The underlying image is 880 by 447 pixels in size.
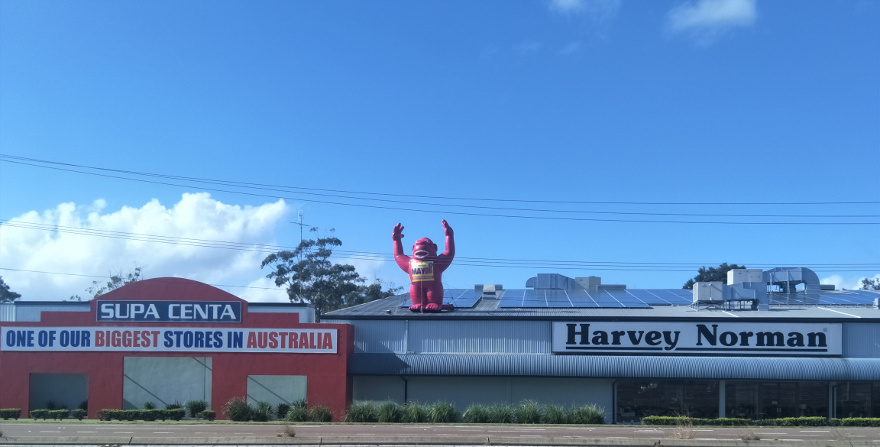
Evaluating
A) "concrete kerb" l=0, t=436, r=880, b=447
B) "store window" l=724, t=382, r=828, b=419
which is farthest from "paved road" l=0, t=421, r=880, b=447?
"store window" l=724, t=382, r=828, b=419

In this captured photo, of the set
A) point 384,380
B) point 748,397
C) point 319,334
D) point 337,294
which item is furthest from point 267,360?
point 337,294

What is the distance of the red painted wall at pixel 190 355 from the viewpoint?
36031mm

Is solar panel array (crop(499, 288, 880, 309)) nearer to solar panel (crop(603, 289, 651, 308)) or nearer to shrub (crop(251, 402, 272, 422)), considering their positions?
solar panel (crop(603, 289, 651, 308))

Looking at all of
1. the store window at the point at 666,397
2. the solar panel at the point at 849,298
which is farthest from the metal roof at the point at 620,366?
the solar panel at the point at 849,298

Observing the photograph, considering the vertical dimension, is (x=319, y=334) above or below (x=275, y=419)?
above

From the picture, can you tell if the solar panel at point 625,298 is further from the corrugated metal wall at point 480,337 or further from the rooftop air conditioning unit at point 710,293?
the corrugated metal wall at point 480,337

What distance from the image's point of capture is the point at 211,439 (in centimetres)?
2091

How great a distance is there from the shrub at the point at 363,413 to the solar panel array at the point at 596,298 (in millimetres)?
10339

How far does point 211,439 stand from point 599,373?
1941cm

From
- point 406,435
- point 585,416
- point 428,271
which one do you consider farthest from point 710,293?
point 406,435

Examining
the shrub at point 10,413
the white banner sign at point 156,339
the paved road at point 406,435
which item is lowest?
the shrub at point 10,413

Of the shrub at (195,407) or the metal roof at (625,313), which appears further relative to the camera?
the metal roof at (625,313)

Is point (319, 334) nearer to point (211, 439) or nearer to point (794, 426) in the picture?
point (211, 439)

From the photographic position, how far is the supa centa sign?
36.8 m
